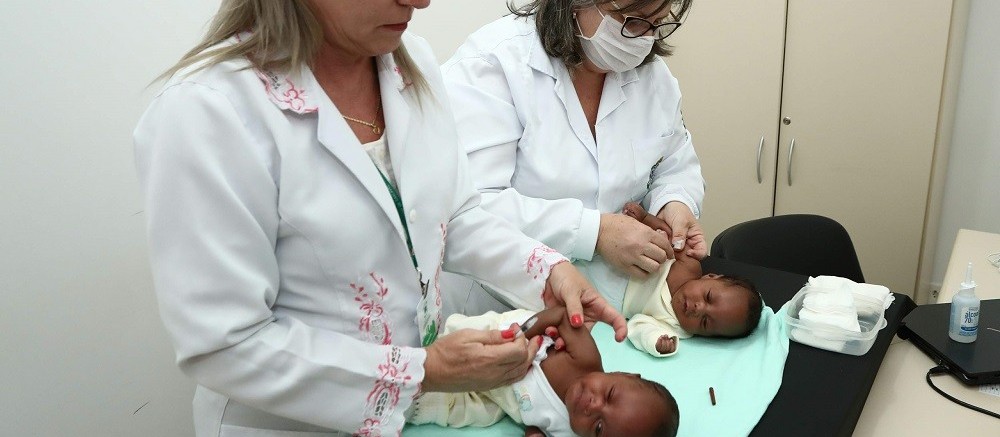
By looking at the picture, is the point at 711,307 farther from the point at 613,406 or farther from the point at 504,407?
the point at 504,407

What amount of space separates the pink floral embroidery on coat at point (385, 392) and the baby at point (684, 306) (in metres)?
0.74

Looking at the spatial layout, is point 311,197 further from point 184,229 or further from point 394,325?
point 394,325

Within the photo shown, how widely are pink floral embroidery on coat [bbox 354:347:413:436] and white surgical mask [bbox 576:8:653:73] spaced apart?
1.08m

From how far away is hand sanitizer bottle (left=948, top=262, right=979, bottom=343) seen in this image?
168 centimetres

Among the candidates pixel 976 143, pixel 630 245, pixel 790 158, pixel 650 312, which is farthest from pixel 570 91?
pixel 976 143

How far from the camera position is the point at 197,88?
1023 millimetres

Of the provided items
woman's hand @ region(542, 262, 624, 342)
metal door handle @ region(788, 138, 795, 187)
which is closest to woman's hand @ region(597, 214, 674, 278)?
woman's hand @ region(542, 262, 624, 342)

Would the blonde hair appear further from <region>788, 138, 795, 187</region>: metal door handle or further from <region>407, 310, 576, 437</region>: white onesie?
<region>788, 138, 795, 187</region>: metal door handle

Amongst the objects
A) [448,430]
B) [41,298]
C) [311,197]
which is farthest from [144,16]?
[448,430]

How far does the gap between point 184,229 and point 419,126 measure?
1.61ft

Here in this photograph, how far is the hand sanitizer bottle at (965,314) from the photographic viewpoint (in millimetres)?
1677

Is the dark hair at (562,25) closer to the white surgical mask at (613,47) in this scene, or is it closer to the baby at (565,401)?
the white surgical mask at (613,47)

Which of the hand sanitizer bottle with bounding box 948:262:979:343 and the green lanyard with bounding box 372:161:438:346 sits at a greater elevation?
the green lanyard with bounding box 372:161:438:346

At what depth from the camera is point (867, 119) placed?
336 cm
